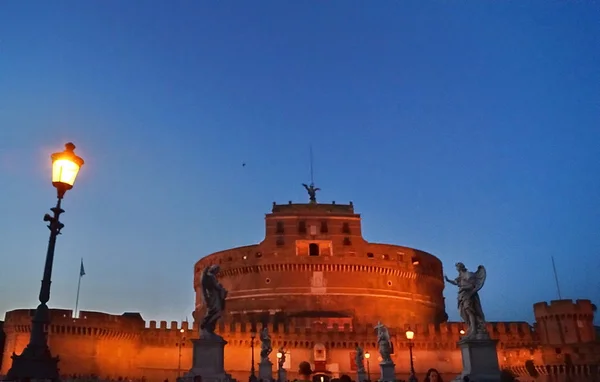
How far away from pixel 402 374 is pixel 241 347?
1497cm

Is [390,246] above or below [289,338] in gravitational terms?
above

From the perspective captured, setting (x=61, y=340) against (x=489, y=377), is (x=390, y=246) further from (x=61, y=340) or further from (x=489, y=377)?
(x=489, y=377)

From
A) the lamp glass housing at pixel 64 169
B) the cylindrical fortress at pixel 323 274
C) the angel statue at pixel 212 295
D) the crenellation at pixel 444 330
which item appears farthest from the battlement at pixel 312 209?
the lamp glass housing at pixel 64 169

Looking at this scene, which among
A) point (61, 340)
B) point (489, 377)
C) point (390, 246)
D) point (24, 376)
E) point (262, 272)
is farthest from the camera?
point (390, 246)

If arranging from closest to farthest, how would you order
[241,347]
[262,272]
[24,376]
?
[24,376] → [241,347] → [262,272]

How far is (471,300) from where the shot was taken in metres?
15.0

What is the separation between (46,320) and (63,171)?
237 cm

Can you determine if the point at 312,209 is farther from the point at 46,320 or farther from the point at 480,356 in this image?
the point at 46,320

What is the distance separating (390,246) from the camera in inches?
2345

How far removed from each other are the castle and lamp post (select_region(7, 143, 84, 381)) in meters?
37.9

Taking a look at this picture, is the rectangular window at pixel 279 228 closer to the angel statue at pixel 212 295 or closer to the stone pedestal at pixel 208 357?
the angel statue at pixel 212 295

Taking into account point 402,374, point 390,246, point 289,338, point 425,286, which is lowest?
point 402,374

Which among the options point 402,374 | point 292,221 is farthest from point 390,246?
point 402,374

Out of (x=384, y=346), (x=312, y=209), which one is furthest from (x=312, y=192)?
(x=384, y=346)
